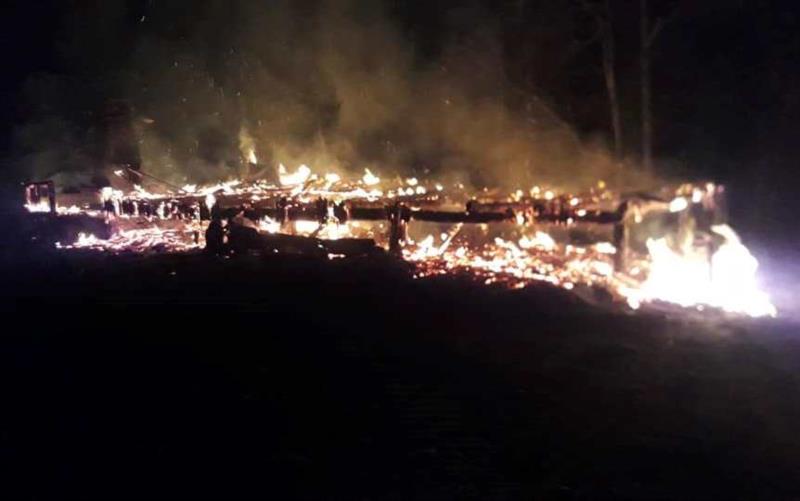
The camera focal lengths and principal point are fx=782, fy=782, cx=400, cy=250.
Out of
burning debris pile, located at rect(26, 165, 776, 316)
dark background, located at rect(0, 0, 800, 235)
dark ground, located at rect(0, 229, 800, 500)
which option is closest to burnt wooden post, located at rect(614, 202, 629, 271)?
burning debris pile, located at rect(26, 165, 776, 316)

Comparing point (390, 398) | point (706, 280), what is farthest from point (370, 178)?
point (390, 398)

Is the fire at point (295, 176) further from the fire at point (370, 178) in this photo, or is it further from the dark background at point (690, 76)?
the dark background at point (690, 76)

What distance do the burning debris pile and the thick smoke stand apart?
1.02 metres

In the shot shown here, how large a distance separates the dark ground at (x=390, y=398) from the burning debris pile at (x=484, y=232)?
3.87 feet

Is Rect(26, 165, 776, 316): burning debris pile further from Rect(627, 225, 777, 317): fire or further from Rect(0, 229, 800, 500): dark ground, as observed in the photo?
Rect(0, 229, 800, 500): dark ground

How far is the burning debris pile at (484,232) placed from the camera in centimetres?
947

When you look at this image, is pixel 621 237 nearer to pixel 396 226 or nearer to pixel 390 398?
pixel 396 226

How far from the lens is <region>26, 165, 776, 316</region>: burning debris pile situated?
947 cm

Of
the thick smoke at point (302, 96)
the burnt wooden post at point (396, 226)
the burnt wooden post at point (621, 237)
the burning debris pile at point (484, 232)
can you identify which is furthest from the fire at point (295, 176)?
the burnt wooden post at point (621, 237)

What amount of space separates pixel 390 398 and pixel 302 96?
1156cm

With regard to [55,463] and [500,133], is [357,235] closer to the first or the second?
[500,133]

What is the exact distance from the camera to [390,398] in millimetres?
6098

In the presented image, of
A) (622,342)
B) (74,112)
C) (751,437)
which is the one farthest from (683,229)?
(74,112)

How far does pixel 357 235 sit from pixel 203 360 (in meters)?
5.86
